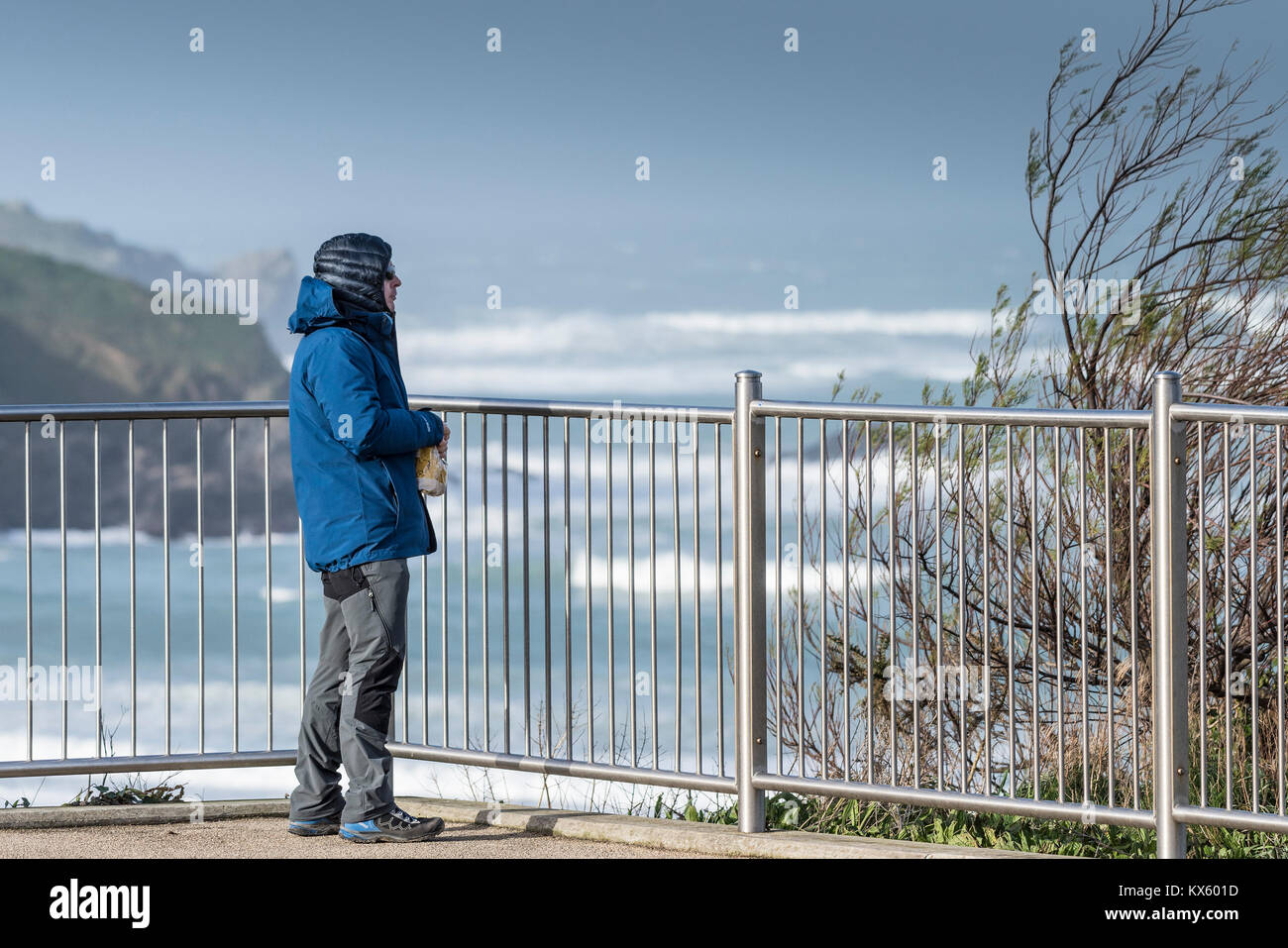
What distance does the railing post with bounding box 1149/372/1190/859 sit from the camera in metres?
5.32

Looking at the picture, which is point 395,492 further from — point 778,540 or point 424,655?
point 778,540

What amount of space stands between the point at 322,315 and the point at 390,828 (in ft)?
6.43

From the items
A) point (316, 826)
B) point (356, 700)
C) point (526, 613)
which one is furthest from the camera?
point (526, 613)

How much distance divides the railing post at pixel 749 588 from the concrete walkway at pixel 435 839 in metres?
0.27

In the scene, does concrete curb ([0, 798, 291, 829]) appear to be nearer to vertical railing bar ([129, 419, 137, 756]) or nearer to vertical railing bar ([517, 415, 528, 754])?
vertical railing bar ([129, 419, 137, 756])

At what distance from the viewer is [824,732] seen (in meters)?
5.89

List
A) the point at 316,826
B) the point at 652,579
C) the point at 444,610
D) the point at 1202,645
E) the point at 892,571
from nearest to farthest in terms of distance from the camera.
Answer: the point at 1202,645
the point at 892,571
the point at 316,826
the point at 652,579
the point at 444,610

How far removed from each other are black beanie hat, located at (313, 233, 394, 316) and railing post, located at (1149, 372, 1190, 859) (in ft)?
9.21

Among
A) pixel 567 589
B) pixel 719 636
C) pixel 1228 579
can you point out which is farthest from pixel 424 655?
pixel 1228 579

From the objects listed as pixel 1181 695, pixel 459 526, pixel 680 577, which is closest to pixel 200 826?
pixel 459 526

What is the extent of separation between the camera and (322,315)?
5438 mm

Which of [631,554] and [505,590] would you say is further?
[505,590]
